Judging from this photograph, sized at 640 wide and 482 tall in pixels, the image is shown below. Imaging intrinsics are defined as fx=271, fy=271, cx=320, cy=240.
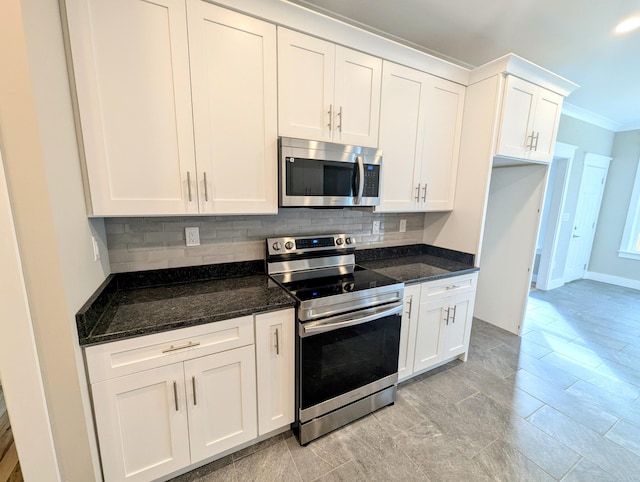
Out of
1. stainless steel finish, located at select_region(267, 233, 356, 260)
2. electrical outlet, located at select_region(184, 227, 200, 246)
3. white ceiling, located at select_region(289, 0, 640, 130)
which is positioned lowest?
stainless steel finish, located at select_region(267, 233, 356, 260)

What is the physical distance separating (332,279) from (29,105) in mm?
1670

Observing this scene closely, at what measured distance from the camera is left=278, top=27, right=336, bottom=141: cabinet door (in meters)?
1.63

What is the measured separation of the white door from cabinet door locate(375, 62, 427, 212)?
412 cm

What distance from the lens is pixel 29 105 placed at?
0.91 meters

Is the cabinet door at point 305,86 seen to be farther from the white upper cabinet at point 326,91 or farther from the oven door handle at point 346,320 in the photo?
the oven door handle at point 346,320

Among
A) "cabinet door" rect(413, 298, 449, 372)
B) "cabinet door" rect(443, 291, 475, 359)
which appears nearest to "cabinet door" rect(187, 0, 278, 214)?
"cabinet door" rect(413, 298, 449, 372)

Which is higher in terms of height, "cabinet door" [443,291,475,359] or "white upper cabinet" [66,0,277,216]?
"white upper cabinet" [66,0,277,216]

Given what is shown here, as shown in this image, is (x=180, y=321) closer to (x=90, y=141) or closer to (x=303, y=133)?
(x=90, y=141)

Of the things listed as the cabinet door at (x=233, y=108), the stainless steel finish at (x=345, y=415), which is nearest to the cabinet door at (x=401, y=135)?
the cabinet door at (x=233, y=108)

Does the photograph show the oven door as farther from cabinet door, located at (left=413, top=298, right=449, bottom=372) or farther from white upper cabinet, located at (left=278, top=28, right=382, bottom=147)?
white upper cabinet, located at (left=278, top=28, right=382, bottom=147)

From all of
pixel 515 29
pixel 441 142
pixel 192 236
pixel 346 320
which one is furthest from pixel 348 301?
pixel 515 29

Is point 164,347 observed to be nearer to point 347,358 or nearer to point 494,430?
point 347,358

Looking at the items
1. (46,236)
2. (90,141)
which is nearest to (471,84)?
(90,141)

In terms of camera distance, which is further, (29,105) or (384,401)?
(384,401)
